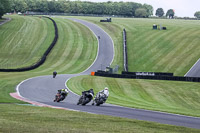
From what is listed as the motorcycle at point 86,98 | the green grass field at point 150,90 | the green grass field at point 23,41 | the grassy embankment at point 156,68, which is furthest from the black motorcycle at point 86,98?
the green grass field at point 23,41

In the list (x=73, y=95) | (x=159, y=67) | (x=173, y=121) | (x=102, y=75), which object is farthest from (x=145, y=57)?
(x=173, y=121)

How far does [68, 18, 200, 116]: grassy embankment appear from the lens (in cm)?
3431

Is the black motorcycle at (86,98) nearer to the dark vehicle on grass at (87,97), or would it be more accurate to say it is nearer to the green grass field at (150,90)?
the dark vehicle on grass at (87,97)

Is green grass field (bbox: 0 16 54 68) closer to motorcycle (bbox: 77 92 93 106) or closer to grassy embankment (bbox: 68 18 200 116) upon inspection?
grassy embankment (bbox: 68 18 200 116)

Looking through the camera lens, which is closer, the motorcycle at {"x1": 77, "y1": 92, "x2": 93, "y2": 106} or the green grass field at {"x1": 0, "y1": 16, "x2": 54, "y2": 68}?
the motorcycle at {"x1": 77, "y1": 92, "x2": 93, "y2": 106}

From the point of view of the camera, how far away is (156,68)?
65688mm

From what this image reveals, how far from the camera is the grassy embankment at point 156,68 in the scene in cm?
3431

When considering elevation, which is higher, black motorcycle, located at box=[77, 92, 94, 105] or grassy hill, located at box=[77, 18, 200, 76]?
black motorcycle, located at box=[77, 92, 94, 105]

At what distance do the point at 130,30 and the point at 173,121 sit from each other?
262ft

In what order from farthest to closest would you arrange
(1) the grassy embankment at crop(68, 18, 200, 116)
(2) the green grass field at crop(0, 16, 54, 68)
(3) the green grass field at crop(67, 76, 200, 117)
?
(2) the green grass field at crop(0, 16, 54, 68), (3) the green grass field at crop(67, 76, 200, 117), (1) the grassy embankment at crop(68, 18, 200, 116)

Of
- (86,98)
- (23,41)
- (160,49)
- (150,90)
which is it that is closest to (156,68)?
(160,49)

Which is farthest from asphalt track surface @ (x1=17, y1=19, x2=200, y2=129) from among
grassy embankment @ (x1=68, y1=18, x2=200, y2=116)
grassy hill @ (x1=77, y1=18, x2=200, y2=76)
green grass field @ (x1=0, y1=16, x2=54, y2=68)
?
green grass field @ (x1=0, y1=16, x2=54, y2=68)

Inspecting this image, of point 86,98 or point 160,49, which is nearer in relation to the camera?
point 86,98

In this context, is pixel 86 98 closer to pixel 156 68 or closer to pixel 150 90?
pixel 150 90
